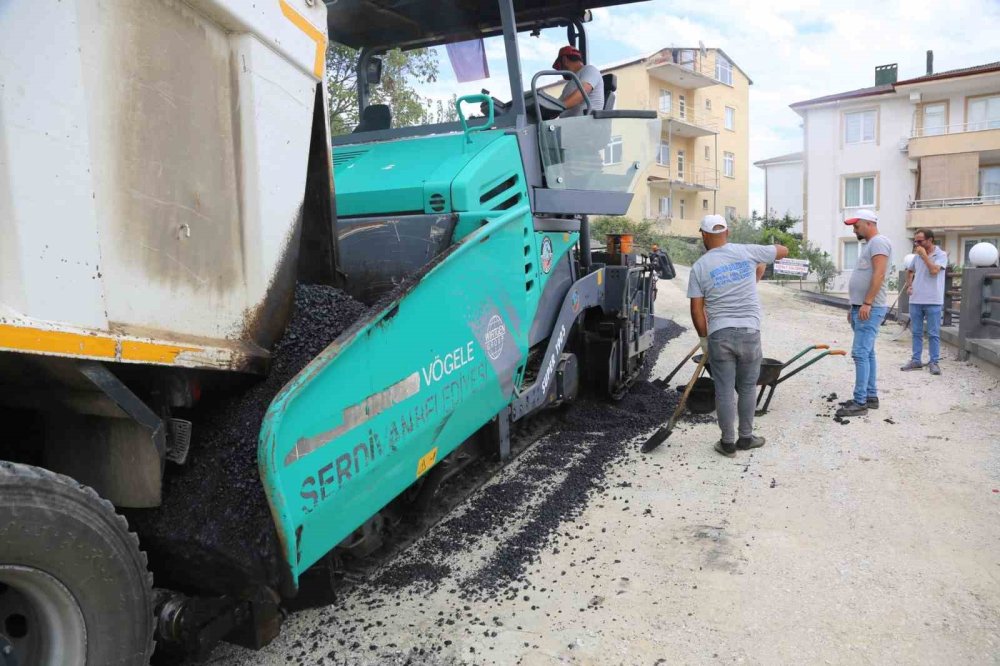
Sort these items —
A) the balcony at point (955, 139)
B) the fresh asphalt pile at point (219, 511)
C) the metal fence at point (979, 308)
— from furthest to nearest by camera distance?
the balcony at point (955, 139), the metal fence at point (979, 308), the fresh asphalt pile at point (219, 511)

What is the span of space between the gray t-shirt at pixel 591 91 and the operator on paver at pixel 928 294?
4347 millimetres

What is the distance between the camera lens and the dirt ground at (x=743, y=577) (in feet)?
8.70

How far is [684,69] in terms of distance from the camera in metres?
30.9

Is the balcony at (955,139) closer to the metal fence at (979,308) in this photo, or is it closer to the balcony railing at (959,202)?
the balcony railing at (959,202)

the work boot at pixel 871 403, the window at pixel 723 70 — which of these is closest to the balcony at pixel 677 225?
the window at pixel 723 70

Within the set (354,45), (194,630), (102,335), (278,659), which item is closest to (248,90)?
(102,335)

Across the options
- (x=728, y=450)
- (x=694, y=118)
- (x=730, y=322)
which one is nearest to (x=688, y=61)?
(x=694, y=118)

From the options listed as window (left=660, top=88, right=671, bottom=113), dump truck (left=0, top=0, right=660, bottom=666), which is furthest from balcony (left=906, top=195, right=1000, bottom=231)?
dump truck (left=0, top=0, right=660, bottom=666)

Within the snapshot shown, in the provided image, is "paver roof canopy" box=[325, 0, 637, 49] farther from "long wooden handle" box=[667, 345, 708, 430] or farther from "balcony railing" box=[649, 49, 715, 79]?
"balcony railing" box=[649, 49, 715, 79]

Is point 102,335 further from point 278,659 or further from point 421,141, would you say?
point 421,141

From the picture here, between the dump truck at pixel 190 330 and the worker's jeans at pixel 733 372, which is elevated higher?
the dump truck at pixel 190 330

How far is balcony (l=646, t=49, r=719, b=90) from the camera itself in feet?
99.8

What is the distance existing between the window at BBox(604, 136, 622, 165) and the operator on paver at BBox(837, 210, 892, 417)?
2.18 meters

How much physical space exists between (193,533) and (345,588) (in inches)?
42.2
